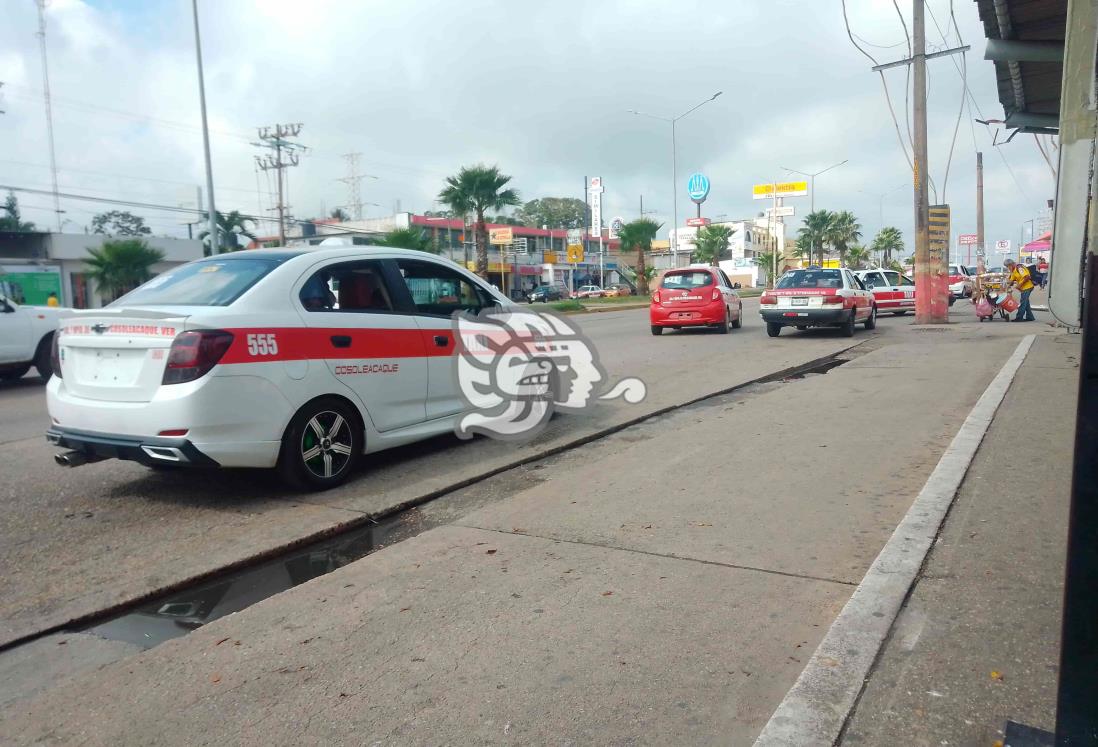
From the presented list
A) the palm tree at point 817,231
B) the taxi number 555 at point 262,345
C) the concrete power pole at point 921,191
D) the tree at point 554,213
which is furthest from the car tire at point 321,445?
the tree at point 554,213

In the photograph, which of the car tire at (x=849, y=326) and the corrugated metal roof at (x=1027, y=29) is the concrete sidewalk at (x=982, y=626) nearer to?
the corrugated metal roof at (x=1027, y=29)

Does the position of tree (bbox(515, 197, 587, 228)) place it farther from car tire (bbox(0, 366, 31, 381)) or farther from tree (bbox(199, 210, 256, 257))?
car tire (bbox(0, 366, 31, 381))

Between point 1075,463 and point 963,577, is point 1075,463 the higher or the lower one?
the higher one

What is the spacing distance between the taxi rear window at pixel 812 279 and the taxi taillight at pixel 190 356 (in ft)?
49.2

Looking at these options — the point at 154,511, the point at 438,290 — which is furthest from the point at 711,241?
the point at 154,511

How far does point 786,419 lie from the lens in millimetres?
8328

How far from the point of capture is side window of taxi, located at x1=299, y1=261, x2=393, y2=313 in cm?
564

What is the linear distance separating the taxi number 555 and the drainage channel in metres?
1.23

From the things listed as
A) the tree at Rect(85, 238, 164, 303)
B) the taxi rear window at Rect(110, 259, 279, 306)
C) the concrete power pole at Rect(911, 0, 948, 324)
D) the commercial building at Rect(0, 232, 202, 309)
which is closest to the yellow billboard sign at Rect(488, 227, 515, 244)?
the commercial building at Rect(0, 232, 202, 309)

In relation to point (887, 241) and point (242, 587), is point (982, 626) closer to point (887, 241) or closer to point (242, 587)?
point (242, 587)

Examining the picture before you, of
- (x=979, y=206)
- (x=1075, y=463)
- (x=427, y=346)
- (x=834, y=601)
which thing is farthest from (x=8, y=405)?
(x=979, y=206)

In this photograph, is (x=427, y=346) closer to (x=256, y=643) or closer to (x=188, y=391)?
(x=188, y=391)

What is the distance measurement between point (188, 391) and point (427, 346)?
197 centimetres

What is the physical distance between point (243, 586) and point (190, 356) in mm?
1474
